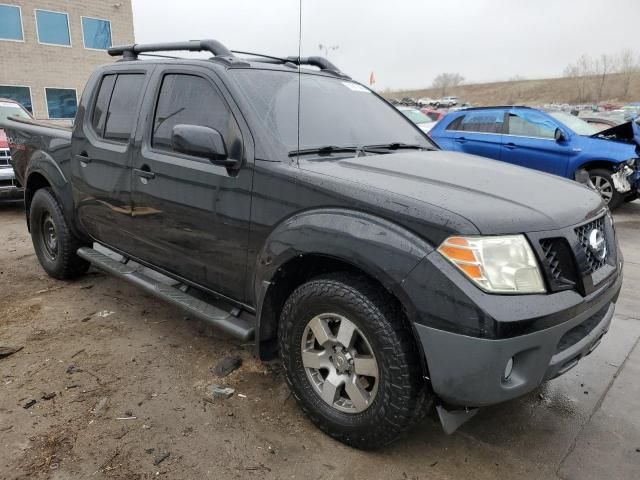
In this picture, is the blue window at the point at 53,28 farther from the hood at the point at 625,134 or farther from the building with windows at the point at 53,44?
the hood at the point at 625,134

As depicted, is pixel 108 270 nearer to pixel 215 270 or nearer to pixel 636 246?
pixel 215 270

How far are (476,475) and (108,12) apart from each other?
84.9 feet

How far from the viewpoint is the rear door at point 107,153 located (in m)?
3.49

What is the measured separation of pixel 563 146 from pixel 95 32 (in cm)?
2190

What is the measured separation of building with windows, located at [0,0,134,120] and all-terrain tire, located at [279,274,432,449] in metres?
21.8

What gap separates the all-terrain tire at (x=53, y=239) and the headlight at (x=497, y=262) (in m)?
3.59

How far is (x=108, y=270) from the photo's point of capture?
12.3ft

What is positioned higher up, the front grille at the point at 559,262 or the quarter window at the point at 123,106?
the quarter window at the point at 123,106

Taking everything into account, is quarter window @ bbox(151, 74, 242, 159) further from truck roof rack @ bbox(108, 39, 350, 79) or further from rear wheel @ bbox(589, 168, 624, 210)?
rear wheel @ bbox(589, 168, 624, 210)

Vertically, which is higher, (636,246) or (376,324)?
(376,324)

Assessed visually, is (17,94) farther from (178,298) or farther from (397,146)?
(397,146)

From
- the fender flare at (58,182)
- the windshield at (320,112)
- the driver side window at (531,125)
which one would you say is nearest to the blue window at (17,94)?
the fender flare at (58,182)

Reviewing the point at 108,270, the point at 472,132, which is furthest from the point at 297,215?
the point at 472,132

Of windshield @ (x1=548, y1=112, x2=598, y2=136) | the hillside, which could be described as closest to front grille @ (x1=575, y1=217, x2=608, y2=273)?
windshield @ (x1=548, y1=112, x2=598, y2=136)
